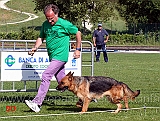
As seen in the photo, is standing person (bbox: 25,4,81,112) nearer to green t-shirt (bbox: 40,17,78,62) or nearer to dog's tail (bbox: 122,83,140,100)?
→ green t-shirt (bbox: 40,17,78,62)

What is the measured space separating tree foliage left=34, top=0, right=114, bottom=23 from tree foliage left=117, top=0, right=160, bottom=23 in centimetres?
222

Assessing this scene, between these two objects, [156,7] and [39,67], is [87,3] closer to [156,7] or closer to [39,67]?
[156,7]

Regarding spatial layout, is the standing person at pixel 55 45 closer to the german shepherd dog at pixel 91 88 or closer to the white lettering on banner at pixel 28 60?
the german shepherd dog at pixel 91 88

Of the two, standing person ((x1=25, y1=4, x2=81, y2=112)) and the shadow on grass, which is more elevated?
standing person ((x1=25, y1=4, x2=81, y2=112))

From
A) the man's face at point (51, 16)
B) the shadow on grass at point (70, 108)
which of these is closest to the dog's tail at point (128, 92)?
the shadow on grass at point (70, 108)

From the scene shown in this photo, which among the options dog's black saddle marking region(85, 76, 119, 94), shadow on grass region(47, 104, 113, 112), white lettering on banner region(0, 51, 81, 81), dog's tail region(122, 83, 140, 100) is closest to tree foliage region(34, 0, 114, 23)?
white lettering on banner region(0, 51, 81, 81)

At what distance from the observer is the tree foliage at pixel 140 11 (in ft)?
194

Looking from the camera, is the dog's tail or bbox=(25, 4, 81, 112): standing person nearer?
bbox=(25, 4, 81, 112): standing person

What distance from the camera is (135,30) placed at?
51.9 meters

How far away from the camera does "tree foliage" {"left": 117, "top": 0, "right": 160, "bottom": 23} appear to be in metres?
59.3

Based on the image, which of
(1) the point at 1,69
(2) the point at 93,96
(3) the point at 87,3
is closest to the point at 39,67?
(1) the point at 1,69

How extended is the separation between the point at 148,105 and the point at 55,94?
117 inches

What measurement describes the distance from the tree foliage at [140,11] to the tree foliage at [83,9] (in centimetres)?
222

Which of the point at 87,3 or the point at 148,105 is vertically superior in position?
the point at 87,3
